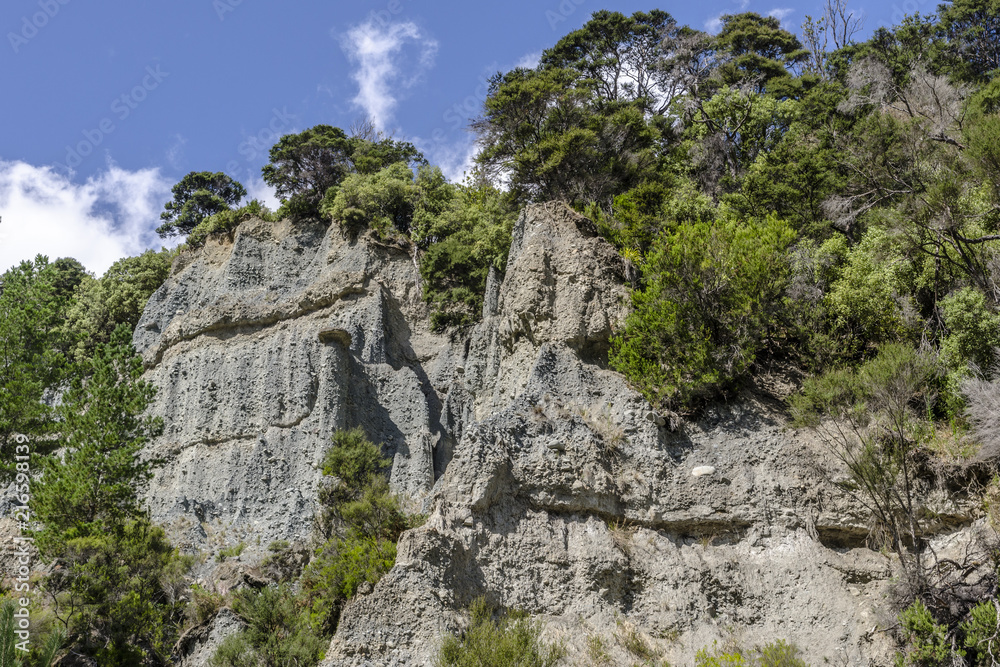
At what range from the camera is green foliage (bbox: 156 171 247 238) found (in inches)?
1547

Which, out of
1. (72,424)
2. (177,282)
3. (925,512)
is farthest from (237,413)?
(925,512)

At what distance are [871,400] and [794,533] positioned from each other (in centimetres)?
278

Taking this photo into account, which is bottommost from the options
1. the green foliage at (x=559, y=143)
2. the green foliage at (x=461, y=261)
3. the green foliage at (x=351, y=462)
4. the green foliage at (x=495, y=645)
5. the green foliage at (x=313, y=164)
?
the green foliage at (x=495, y=645)

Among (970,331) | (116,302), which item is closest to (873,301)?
(970,331)

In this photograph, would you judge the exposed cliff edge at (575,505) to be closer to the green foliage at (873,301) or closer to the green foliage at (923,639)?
the green foliage at (923,639)

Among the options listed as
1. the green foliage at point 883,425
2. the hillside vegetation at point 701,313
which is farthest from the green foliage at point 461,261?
the green foliage at point 883,425

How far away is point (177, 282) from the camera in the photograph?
30.9m

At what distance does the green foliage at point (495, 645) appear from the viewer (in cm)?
1161

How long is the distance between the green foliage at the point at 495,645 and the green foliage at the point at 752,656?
2425mm

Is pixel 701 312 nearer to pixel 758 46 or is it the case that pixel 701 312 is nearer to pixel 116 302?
pixel 758 46

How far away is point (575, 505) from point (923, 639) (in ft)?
19.4

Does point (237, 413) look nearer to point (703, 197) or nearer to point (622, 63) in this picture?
point (703, 197)

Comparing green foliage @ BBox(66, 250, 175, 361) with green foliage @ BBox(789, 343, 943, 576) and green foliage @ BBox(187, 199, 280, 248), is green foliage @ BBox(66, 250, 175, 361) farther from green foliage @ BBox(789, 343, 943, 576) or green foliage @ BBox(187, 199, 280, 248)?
green foliage @ BBox(789, 343, 943, 576)

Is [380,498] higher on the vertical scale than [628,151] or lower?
lower
